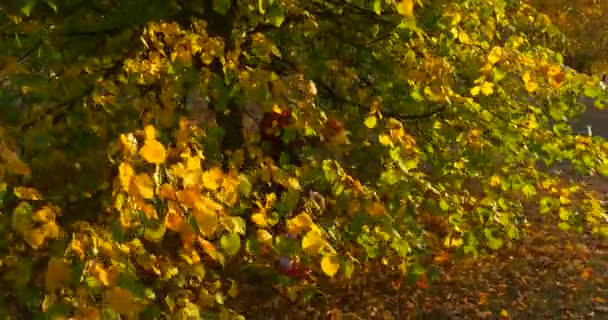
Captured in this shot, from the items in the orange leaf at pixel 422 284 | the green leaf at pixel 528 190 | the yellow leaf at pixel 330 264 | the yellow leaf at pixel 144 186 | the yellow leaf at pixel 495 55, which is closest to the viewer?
the yellow leaf at pixel 144 186

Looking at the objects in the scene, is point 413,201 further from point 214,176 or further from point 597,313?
point 597,313

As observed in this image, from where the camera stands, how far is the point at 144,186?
7.89 feet

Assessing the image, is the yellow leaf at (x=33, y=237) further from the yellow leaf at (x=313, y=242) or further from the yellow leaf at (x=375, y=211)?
the yellow leaf at (x=375, y=211)

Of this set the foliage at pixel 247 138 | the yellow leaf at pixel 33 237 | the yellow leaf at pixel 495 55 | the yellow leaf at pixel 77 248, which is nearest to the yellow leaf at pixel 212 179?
the foliage at pixel 247 138

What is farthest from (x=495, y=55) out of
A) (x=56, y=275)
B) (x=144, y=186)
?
(x=56, y=275)

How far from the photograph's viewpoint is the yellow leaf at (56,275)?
253 centimetres

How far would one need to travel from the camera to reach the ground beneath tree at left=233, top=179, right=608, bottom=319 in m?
8.09

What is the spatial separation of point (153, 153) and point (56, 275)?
539 mm

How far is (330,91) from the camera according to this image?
6.23m

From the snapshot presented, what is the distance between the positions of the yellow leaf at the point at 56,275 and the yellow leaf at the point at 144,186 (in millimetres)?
415

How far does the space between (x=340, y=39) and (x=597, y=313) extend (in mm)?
4600

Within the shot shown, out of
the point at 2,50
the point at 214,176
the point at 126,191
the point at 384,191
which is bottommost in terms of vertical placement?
the point at 2,50

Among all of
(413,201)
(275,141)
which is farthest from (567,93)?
(275,141)

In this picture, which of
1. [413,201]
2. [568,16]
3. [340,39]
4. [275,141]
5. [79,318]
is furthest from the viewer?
[568,16]
